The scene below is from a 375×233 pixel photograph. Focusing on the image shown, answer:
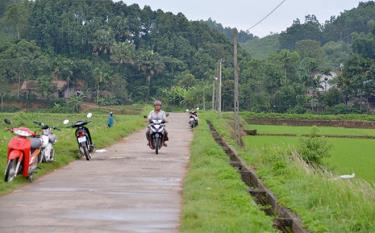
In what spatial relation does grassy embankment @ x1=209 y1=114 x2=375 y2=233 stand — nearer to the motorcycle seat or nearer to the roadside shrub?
the motorcycle seat

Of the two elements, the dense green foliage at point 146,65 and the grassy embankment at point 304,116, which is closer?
the grassy embankment at point 304,116

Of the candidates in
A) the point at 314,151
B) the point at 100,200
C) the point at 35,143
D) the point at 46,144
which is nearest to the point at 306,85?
the point at 314,151

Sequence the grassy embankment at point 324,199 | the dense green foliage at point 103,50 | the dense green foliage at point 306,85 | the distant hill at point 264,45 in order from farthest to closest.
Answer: the distant hill at point 264,45 < the dense green foliage at point 103,50 < the dense green foliage at point 306,85 < the grassy embankment at point 324,199

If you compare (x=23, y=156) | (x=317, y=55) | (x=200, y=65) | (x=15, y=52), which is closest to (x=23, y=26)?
(x=15, y=52)

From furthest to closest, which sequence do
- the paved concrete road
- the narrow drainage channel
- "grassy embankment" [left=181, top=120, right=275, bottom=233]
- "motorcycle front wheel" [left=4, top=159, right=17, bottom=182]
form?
1. "motorcycle front wheel" [left=4, top=159, right=17, bottom=182]
2. the narrow drainage channel
3. the paved concrete road
4. "grassy embankment" [left=181, top=120, right=275, bottom=233]

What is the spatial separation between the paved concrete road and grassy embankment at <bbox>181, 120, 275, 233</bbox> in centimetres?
23

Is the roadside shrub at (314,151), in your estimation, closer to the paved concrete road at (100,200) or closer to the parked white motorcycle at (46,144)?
the paved concrete road at (100,200)

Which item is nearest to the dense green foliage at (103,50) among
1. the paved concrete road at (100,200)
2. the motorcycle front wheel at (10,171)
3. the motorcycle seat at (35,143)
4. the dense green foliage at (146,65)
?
the dense green foliage at (146,65)

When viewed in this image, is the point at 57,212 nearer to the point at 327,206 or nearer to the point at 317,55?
the point at 327,206

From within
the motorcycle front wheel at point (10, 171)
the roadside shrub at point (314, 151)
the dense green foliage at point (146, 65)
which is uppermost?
the dense green foliage at point (146, 65)

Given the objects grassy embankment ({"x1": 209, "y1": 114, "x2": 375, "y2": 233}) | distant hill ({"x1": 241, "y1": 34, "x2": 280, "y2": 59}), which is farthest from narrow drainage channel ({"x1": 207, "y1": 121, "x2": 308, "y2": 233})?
distant hill ({"x1": 241, "y1": 34, "x2": 280, "y2": 59})

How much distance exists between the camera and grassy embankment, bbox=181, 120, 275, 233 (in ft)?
28.6

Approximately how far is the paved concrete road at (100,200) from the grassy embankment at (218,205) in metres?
0.23

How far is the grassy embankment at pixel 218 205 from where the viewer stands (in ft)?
28.6
